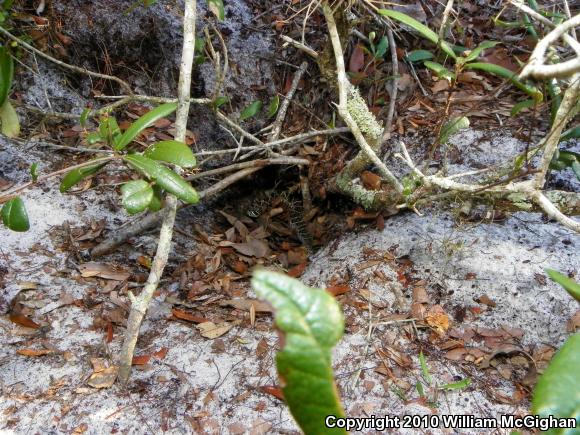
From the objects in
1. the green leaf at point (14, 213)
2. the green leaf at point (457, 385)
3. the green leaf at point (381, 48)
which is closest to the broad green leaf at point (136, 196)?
the green leaf at point (14, 213)

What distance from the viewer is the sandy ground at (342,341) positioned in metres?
1.47

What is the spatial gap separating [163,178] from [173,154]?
84 millimetres

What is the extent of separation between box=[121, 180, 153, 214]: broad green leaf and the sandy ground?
0.66m

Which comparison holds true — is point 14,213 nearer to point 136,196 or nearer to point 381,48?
point 136,196

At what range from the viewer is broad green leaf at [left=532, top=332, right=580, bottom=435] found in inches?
24.9

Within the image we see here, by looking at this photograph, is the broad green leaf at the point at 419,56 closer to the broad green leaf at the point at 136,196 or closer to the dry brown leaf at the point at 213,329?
the dry brown leaf at the point at 213,329

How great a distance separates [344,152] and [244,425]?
1526 mm

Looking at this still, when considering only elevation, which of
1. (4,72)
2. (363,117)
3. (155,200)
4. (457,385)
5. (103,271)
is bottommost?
(457,385)

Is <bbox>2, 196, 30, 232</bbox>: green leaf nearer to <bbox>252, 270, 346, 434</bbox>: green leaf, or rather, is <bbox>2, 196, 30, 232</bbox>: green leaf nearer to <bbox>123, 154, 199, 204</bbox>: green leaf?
<bbox>123, 154, 199, 204</bbox>: green leaf

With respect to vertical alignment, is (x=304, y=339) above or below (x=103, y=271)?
→ above

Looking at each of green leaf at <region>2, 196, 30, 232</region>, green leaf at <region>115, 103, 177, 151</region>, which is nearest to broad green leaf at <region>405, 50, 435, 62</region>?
green leaf at <region>115, 103, 177, 151</region>

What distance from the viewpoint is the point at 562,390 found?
648mm

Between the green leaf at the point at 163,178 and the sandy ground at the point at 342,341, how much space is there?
2.19ft

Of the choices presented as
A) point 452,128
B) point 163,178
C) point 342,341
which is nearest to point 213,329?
→ point 342,341
